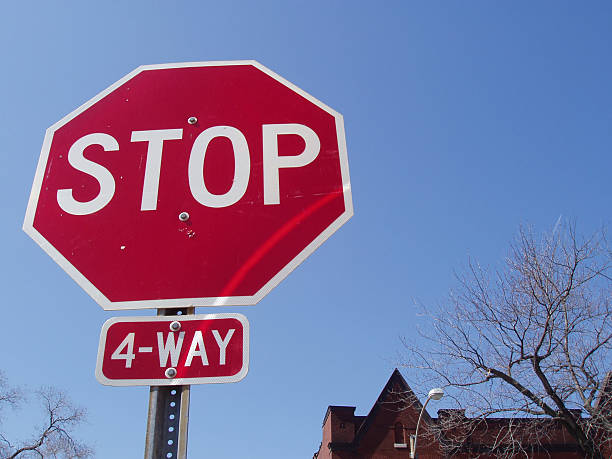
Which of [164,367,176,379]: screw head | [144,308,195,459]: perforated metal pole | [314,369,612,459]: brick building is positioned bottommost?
[144,308,195,459]: perforated metal pole

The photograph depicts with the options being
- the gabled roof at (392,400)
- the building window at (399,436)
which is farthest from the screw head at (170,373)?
the building window at (399,436)

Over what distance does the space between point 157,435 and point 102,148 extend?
93 cm

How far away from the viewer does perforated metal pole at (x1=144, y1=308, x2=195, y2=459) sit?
1.41m

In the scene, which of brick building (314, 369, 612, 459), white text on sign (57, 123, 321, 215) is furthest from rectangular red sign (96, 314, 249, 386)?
brick building (314, 369, 612, 459)

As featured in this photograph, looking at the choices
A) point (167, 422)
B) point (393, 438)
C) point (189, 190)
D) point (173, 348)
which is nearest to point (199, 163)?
point (189, 190)

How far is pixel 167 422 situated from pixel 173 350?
18cm

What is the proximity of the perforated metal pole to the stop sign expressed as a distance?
234mm

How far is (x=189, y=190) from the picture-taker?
1.73 m

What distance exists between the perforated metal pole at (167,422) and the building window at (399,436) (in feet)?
98.0

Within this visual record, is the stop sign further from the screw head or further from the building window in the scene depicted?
the building window

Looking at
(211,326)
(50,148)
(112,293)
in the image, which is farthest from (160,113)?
(211,326)

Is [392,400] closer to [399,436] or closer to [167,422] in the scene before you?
[399,436]

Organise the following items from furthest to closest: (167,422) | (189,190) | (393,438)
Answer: (393,438)
(189,190)
(167,422)

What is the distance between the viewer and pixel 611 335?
14477mm
